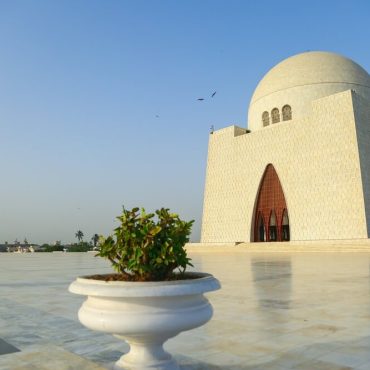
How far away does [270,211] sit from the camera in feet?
103

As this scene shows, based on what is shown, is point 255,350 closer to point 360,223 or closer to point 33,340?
point 33,340

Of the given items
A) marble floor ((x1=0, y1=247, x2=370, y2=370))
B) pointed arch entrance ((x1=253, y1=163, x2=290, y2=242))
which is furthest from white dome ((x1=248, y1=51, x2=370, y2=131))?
marble floor ((x1=0, y1=247, x2=370, y2=370))

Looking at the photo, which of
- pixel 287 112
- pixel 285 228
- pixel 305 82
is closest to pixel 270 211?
pixel 285 228

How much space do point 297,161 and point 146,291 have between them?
1112 inches

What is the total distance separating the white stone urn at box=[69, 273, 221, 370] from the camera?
97.8 inches

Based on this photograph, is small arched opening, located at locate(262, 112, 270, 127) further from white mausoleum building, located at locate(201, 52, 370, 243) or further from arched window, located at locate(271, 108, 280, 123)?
arched window, located at locate(271, 108, 280, 123)

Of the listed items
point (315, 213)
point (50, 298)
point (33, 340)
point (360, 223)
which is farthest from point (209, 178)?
point (33, 340)

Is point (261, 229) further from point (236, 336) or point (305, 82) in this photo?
point (236, 336)

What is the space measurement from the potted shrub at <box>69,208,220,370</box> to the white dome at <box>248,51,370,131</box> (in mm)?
30472

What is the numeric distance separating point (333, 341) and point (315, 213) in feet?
81.5

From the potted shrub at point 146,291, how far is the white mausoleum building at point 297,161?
81.0 feet

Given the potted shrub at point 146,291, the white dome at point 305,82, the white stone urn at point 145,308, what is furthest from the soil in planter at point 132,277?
the white dome at point 305,82

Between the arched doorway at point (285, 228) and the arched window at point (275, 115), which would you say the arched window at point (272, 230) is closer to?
the arched doorway at point (285, 228)

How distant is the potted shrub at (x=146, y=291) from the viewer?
8.21 feet
